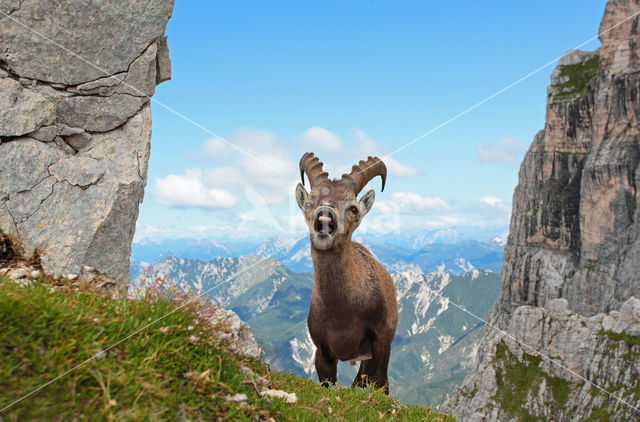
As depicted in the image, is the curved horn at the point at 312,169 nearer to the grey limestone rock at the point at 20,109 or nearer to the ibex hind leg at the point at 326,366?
the ibex hind leg at the point at 326,366

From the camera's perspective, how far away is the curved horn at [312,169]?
11988mm

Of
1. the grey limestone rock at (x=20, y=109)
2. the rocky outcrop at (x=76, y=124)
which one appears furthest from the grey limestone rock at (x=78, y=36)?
the grey limestone rock at (x=20, y=109)

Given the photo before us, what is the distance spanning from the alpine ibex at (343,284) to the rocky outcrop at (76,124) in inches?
220

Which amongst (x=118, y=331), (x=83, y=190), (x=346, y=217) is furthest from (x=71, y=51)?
(x=118, y=331)

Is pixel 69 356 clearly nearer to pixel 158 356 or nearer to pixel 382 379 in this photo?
pixel 158 356

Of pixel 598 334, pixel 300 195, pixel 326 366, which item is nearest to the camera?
pixel 300 195

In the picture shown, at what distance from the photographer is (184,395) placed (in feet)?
17.6

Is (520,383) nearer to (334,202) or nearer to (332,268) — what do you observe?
(332,268)

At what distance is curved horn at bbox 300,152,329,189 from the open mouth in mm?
2013

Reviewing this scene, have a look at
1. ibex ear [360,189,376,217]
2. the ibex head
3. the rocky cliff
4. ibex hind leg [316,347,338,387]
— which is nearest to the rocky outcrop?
the ibex head

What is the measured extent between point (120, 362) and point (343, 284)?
21.8 ft

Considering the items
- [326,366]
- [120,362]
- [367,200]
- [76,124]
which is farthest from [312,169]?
[120,362]

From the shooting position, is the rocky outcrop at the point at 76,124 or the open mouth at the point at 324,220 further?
the rocky outcrop at the point at 76,124

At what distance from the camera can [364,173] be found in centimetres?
1229
